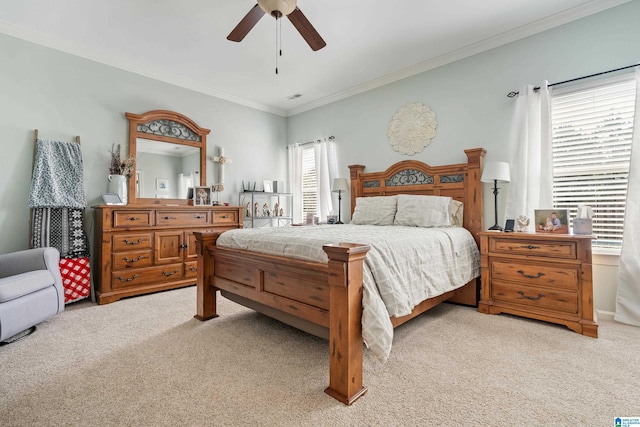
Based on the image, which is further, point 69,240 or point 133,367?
point 69,240

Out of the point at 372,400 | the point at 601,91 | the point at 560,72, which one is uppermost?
the point at 560,72

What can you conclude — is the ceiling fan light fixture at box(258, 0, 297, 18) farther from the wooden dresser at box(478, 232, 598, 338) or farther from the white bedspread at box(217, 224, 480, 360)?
the wooden dresser at box(478, 232, 598, 338)

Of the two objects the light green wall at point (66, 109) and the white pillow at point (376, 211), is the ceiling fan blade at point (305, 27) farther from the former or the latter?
the light green wall at point (66, 109)

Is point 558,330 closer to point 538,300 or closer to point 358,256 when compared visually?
point 538,300

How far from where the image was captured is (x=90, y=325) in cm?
266

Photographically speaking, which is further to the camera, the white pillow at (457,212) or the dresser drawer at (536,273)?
the white pillow at (457,212)

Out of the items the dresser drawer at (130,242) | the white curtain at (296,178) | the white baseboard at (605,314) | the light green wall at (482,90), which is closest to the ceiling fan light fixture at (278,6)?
the light green wall at (482,90)

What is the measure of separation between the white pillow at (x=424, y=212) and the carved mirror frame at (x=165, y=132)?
3.06 metres

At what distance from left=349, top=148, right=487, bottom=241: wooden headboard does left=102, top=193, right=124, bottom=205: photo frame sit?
3106mm

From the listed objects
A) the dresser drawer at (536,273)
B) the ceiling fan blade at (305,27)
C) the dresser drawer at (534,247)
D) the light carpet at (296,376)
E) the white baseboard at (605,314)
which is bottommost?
the light carpet at (296,376)

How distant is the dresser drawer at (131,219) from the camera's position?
3.41 m

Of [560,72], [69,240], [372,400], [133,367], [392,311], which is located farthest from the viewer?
[69,240]

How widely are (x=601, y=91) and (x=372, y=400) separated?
346cm

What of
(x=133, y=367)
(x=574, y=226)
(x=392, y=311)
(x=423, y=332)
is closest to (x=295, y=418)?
(x=392, y=311)
